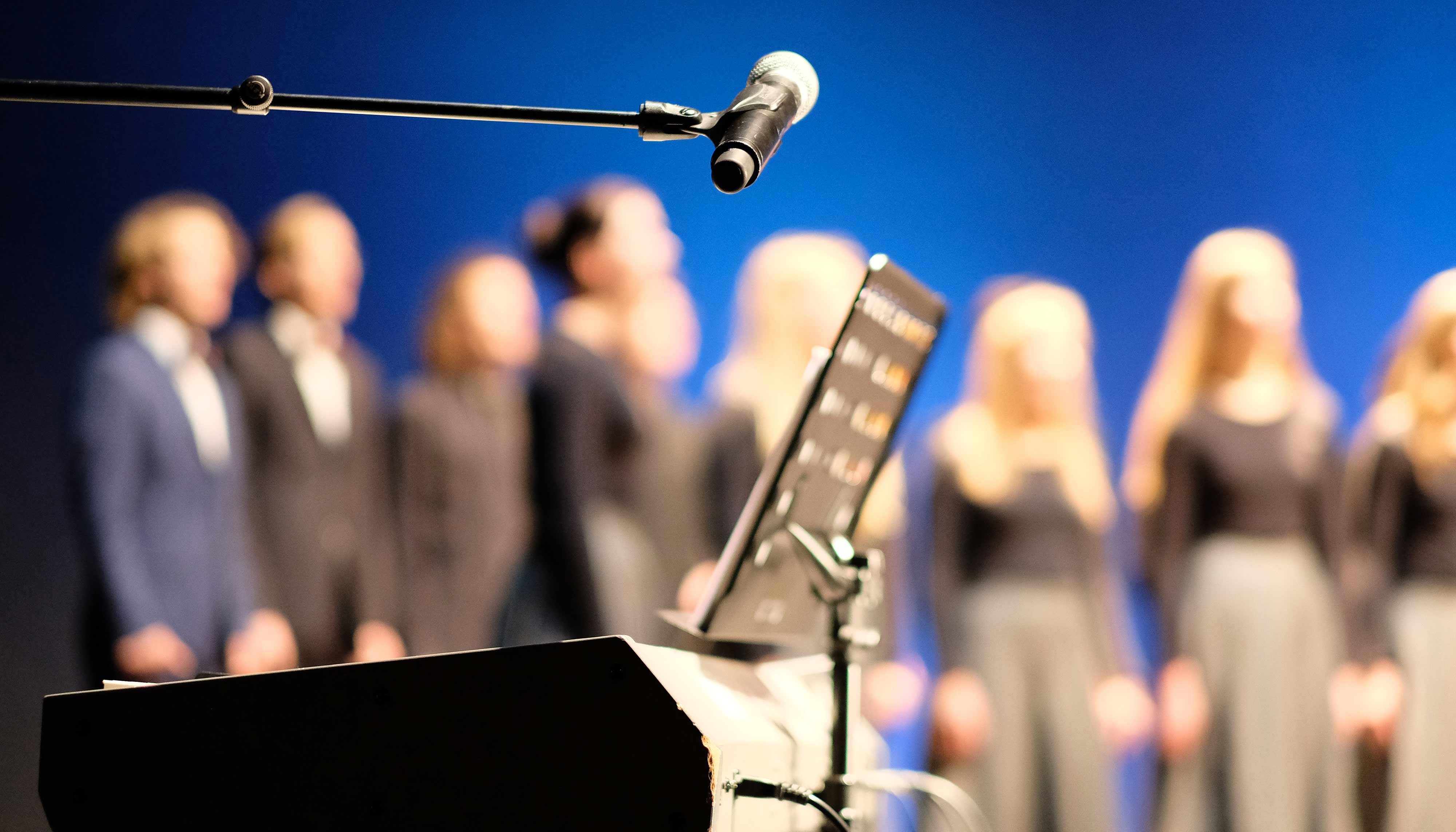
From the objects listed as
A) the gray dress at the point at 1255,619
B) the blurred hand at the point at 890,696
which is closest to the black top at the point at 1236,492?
the gray dress at the point at 1255,619

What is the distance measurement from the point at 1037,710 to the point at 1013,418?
77 centimetres

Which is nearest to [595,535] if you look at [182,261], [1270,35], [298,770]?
[182,261]

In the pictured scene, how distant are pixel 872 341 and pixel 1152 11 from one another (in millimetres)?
2714

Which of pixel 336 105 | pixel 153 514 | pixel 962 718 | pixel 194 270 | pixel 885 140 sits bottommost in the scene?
pixel 962 718

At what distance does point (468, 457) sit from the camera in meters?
3.21

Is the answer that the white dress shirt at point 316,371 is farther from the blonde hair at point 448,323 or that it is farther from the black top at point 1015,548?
the black top at point 1015,548

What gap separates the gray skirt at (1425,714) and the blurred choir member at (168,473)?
9.28ft

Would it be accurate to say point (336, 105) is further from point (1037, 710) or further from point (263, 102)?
point (1037, 710)

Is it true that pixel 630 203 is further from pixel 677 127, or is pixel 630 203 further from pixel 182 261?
pixel 677 127

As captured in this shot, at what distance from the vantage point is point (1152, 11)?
3689 mm

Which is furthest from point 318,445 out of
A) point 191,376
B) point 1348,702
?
point 1348,702

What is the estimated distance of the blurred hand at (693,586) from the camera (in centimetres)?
320

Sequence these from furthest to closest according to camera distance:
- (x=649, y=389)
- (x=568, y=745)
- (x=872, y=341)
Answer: (x=649, y=389)
(x=872, y=341)
(x=568, y=745)

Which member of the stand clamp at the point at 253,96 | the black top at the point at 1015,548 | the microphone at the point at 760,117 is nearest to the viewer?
the microphone at the point at 760,117
